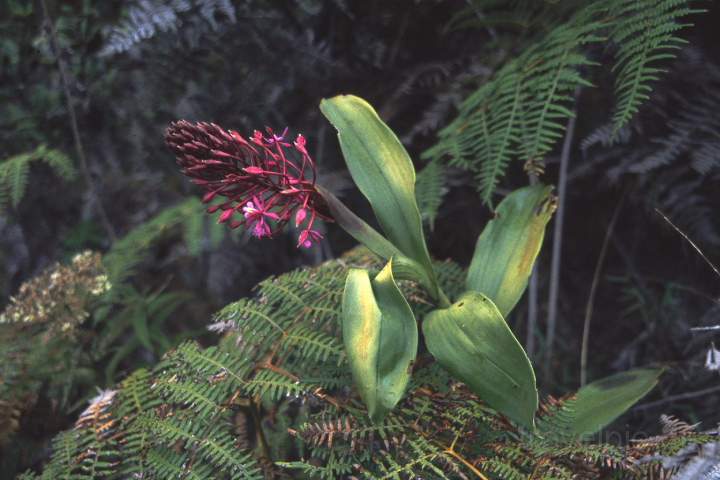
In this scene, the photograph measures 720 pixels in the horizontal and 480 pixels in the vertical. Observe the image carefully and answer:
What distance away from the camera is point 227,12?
2.22 meters

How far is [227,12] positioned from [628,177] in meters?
1.43

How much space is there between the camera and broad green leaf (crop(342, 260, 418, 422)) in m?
1.06

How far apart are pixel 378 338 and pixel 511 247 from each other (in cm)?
44

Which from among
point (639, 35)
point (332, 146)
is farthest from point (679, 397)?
point (332, 146)

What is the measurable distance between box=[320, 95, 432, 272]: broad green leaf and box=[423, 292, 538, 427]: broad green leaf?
0.18m

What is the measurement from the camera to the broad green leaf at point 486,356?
1.08 metres

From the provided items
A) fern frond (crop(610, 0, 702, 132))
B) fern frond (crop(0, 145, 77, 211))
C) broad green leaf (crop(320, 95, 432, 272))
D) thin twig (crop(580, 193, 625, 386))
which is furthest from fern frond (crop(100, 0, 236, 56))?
thin twig (crop(580, 193, 625, 386))

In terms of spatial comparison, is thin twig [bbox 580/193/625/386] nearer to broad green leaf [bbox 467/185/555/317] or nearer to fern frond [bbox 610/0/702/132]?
broad green leaf [bbox 467/185/555/317]

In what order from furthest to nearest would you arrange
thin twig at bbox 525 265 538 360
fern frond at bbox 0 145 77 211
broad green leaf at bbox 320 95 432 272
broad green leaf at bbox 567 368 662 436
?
fern frond at bbox 0 145 77 211 → thin twig at bbox 525 265 538 360 → broad green leaf at bbox 320 95 432 272 → broad green leaf at bbox 567 368 662 436

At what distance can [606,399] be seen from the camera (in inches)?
50.1

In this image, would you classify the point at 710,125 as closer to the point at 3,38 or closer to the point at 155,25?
the point at 155,25

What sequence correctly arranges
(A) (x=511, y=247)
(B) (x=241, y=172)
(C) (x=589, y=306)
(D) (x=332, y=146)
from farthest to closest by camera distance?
(D) (x=332, y=146) → (C) (x=589, y=306) → (A) (x=511, y=247) → (B) (x=241, y=172)

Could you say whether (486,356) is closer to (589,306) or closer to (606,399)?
(606,399)

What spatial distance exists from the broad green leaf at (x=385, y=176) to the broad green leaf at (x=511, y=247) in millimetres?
137
